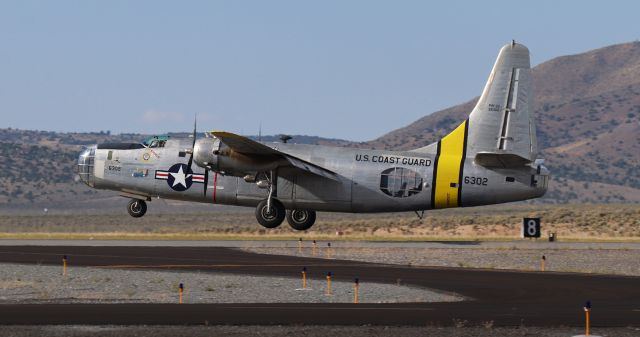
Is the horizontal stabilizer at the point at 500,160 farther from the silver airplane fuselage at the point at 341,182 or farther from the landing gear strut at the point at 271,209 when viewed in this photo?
the landing gear strut at the point at 271,209

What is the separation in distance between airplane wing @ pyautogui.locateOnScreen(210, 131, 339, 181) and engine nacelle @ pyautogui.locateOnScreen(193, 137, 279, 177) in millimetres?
314

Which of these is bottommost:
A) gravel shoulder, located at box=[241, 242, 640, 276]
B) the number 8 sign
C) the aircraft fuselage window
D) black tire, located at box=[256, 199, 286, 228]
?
gravel shoulder, located at box=[241, 242, 640, 276]

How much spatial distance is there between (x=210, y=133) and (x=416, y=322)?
2062cm

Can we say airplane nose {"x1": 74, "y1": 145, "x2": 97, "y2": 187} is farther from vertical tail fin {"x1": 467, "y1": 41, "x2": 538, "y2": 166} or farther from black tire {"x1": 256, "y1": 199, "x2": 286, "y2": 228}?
vertical tail fin {"x1": 467, "y1": 41, "x2": 538, "y2": 166}

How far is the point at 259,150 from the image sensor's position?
49.6 meters

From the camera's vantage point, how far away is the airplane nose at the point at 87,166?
2148 inches

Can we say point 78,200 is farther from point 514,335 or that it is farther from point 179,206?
point 514,335

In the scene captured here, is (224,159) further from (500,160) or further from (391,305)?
(391,305)

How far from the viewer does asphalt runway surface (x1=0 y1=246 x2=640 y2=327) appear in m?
29.0

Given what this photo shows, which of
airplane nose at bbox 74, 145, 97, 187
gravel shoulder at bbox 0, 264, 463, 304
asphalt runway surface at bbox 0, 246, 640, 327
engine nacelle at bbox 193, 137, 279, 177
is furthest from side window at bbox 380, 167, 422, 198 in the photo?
airplane nose at bbox 74, 145, 97, 187

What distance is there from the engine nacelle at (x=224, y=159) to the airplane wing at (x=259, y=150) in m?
0.31

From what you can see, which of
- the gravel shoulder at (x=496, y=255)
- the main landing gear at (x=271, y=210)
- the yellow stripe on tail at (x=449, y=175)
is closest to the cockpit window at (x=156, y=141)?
the main landing gear at (x=271, y=210)

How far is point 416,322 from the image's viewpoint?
28766mm

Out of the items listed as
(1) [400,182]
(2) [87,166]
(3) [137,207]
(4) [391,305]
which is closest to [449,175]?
(1) [400,182]
